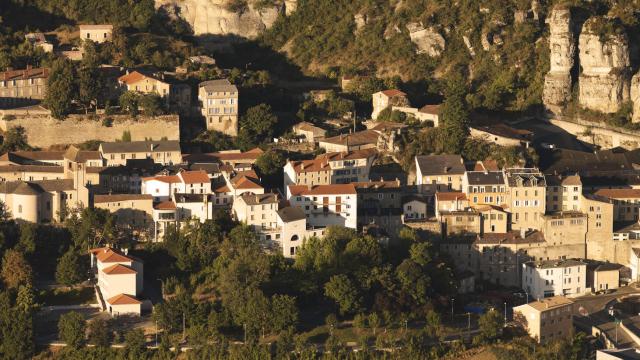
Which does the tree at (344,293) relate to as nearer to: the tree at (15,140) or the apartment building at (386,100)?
the apartment building at (386,100)

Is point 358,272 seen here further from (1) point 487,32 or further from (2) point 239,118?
(1) point 487,32

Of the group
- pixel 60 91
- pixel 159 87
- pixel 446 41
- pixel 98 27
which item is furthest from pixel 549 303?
pixel 98 27

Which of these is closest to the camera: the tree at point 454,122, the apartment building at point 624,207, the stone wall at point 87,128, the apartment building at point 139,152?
the apartment building at point 624,207

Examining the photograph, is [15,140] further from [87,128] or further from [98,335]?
[98,335]

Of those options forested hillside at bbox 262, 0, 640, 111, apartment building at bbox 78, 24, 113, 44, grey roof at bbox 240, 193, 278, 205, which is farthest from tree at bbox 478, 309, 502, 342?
apartment building at bbox 78, 24, 113, 44

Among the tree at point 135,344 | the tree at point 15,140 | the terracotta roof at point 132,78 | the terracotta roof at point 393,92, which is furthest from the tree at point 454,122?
the tree at point 135,344
